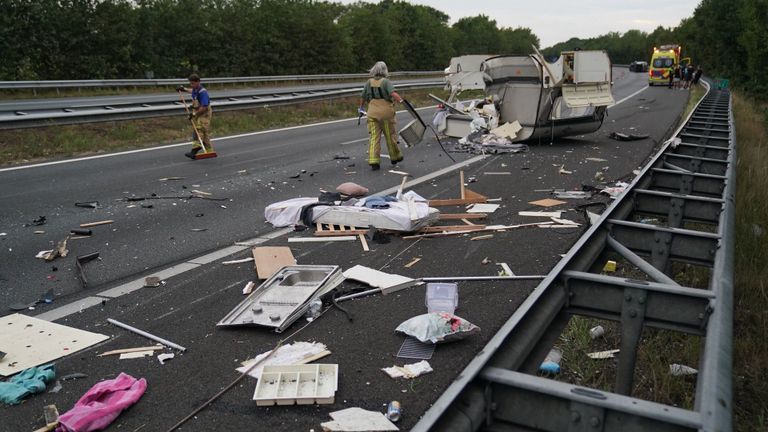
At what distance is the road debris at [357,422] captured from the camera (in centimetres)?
298

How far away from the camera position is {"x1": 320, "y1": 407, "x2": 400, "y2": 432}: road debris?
298 cm

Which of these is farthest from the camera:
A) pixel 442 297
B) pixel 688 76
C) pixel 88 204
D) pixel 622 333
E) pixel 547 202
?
pixel 688 76

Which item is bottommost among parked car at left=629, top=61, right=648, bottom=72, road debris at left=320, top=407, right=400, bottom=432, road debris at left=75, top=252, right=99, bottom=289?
road debris at left=320, top=407, right=400, bottom=432

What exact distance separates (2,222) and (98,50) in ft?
101

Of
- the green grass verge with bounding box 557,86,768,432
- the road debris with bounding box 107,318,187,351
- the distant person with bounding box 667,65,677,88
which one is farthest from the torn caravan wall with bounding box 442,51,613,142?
the distant person with bounding box 667,65,677,88

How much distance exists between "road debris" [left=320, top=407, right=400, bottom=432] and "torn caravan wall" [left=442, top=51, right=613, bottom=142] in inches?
426

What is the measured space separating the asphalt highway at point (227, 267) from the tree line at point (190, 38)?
2316 cm

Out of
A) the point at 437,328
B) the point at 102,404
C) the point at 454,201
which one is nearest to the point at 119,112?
the point at 454,201

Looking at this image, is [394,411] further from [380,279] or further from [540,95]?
[540,95]

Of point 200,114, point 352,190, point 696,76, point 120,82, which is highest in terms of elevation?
point 120,82

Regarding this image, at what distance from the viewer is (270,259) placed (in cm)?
569

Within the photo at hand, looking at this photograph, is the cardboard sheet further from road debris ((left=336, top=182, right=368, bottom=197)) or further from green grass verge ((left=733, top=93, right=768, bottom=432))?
road debris ((left=336, top=182, right=368, bottom=197))

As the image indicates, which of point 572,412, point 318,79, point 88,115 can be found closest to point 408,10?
point 318,79

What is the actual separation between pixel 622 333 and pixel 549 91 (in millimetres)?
10888
